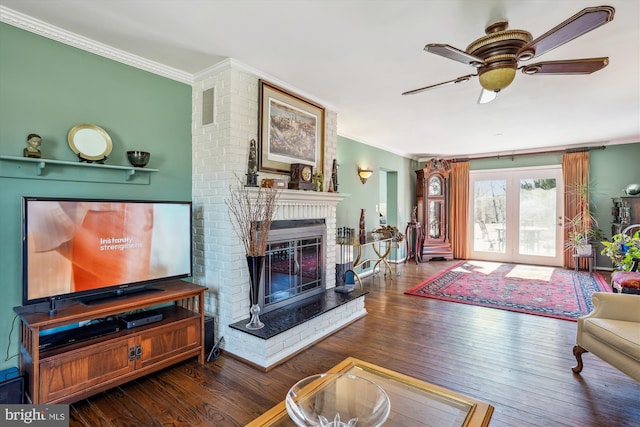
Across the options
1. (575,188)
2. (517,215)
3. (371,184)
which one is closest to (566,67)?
(371,184)

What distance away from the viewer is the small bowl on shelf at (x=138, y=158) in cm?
257

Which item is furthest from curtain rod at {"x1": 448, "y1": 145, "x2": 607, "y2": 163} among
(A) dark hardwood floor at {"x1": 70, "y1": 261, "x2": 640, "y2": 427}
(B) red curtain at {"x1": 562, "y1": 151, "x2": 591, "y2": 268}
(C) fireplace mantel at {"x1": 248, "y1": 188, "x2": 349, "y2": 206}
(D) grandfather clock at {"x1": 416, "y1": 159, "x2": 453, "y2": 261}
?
(C) fireplace mantel at {"x1": 248, "y1": 188, "x2": 349, "y2": 206}

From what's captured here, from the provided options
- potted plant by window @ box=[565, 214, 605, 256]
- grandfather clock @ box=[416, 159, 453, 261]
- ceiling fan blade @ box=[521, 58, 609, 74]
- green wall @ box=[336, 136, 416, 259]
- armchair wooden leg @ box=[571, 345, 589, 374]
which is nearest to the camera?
ceiling fan blade @ box=[521, 58, 609, 74]

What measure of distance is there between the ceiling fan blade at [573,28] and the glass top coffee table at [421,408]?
1.84 metres

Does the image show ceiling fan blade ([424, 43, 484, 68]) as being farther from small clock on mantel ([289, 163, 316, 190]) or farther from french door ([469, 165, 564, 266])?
french door ([469, 165, 564, 266])

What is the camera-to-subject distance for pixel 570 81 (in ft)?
10.1

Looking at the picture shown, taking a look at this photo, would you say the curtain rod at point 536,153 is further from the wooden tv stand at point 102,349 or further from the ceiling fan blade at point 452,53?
the wooden tv stand at point 102,349

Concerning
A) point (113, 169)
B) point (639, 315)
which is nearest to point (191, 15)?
point (113, 169)

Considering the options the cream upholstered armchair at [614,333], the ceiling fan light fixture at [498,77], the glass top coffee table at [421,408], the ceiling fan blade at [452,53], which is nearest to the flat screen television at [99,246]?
the glass top coffee table at [421,408]

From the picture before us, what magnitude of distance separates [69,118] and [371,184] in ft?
15.5

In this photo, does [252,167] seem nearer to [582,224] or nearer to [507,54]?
[507,54]

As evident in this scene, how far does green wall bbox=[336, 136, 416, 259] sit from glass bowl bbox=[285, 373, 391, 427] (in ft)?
10.1

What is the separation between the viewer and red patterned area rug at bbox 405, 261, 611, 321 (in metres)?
4.00

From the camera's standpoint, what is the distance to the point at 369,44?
2.40 meters
